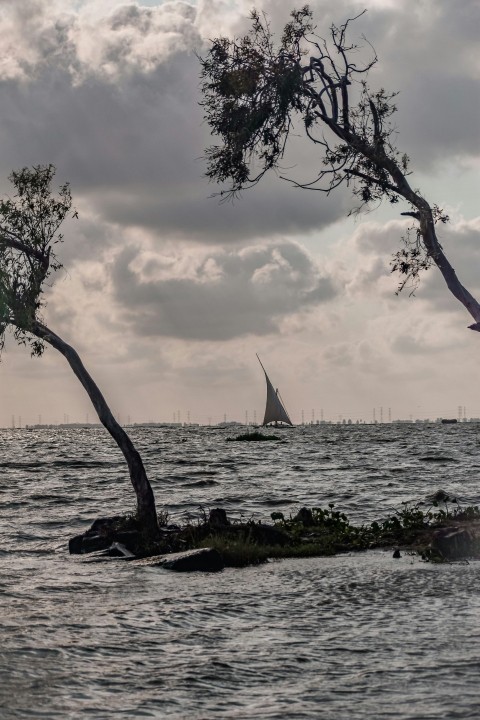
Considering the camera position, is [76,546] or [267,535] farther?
[76,546]

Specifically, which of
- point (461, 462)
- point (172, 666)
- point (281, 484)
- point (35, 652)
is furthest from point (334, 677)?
point (461, 462)

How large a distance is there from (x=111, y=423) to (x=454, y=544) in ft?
34.6

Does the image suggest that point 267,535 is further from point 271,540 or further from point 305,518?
point 305,518

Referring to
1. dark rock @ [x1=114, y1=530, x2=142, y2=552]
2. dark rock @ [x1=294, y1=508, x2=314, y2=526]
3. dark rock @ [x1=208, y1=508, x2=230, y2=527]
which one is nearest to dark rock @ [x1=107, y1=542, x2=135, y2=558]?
dark rock @ [x1=114, y1=530, x2=142, y2=552]

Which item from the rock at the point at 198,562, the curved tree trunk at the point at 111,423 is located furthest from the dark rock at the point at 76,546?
the rock at the point at 198,562

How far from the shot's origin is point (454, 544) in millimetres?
21797

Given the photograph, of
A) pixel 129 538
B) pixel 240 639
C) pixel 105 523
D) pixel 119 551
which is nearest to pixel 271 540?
pixel 119 551

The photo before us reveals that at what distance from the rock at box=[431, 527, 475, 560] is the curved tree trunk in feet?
26.7

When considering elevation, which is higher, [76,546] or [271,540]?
[271,540]

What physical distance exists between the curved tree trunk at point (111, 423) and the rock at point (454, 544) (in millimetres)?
8145

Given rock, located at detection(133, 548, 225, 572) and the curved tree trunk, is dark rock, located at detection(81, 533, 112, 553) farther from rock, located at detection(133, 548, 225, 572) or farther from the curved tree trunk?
rock, located at detection(133, 548, 225, 572)

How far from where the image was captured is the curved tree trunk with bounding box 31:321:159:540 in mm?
26703

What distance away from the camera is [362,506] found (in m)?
36.7

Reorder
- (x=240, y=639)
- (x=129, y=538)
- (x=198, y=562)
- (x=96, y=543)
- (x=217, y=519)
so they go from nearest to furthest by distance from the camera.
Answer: (x=240, y=639) < (x=198, y=562) < (x=217, y=519) < (x=129, y=538) < (x=96, y=543)
